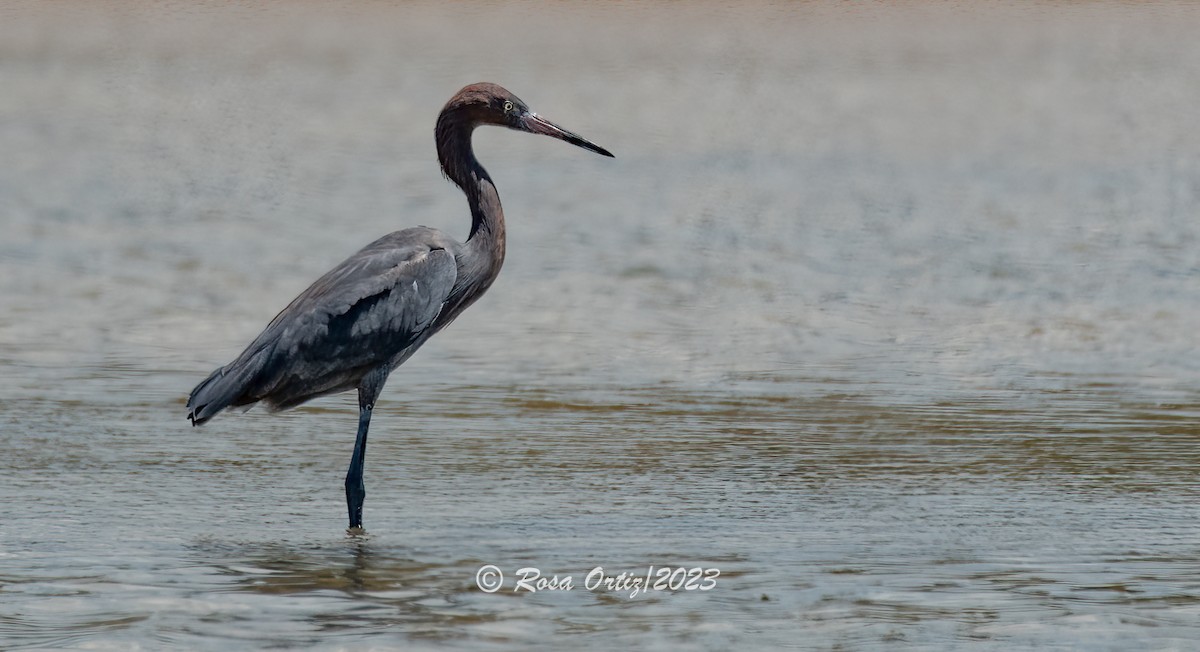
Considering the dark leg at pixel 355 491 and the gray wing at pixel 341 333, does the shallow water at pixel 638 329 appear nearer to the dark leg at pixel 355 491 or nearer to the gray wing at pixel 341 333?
the dark leg at pixel 355 491

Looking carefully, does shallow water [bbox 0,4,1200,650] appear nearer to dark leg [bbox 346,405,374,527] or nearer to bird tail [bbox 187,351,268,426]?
dark leg [bbox 346,405,374,527]

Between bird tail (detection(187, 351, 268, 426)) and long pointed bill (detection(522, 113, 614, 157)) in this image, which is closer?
bird tail (detection(187, 351, 268, 426))

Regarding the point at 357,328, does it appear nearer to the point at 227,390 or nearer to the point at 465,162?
the point at 227,390

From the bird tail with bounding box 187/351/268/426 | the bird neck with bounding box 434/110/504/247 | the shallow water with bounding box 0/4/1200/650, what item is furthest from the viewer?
the bird neck with bounding box 434/110/504/247

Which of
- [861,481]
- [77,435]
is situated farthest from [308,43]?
[861,481]

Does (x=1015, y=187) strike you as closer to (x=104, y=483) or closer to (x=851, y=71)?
(x=851, y=71)

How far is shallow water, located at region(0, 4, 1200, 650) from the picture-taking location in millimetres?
5836

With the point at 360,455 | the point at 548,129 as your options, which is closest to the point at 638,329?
the point at 548,129

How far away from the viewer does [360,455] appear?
6785 millimetres

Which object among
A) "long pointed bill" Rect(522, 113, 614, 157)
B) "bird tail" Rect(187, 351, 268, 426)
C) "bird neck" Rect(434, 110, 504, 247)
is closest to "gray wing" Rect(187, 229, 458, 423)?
"bird tail" Rect(187, 351, 268, 426)

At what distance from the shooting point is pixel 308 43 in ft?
63.5

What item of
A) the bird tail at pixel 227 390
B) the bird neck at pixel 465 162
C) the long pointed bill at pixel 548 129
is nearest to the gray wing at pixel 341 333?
the bird tail at pixel 227 390

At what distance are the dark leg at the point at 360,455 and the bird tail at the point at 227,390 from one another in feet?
1.24

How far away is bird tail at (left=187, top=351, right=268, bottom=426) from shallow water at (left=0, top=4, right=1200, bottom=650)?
0.33 m
